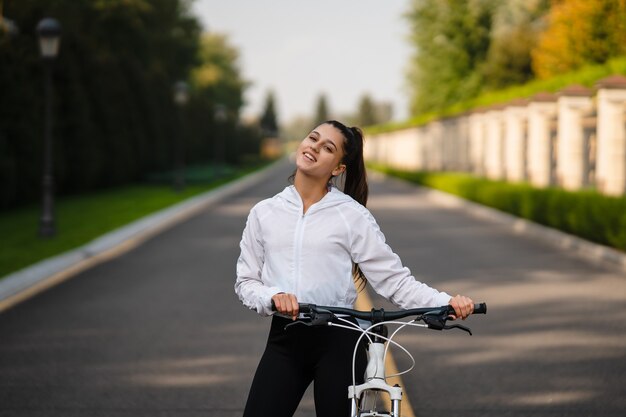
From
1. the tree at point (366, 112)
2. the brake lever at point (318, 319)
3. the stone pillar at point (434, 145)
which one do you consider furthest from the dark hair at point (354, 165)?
the tree at point (366, 112)

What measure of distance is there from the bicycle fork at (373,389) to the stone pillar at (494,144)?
32558mm

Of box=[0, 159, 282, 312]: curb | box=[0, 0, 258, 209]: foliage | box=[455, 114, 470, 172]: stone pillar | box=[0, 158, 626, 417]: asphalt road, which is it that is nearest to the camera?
box=[0, 158, 626, 417]: asphalt road

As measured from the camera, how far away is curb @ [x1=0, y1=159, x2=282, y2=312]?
11117 millimetres

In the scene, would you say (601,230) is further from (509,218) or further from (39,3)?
(39,3)

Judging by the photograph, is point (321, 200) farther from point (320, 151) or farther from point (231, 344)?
point (231, 344)

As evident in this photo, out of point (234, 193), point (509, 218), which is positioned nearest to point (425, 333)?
point (509, 218)

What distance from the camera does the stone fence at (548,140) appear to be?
68.5 ft

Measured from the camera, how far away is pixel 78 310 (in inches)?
390

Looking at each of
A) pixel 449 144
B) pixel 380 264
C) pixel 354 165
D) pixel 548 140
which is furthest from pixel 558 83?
pixel 380 264

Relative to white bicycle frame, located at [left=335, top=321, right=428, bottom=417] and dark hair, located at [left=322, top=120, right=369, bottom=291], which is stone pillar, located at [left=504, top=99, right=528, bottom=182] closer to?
dark hair, located at [left=322, top=120, right=369, bottom=291]

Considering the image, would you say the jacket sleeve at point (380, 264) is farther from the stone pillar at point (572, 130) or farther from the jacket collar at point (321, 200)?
the stone pillar at point (572, 130)

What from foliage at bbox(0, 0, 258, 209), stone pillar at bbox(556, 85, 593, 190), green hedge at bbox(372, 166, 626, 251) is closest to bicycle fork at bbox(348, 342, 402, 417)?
green hedge at bbox(372, 166, 626, 251)

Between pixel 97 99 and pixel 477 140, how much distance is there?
1552 centimetres

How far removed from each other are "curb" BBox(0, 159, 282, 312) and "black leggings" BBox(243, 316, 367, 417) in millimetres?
7059
